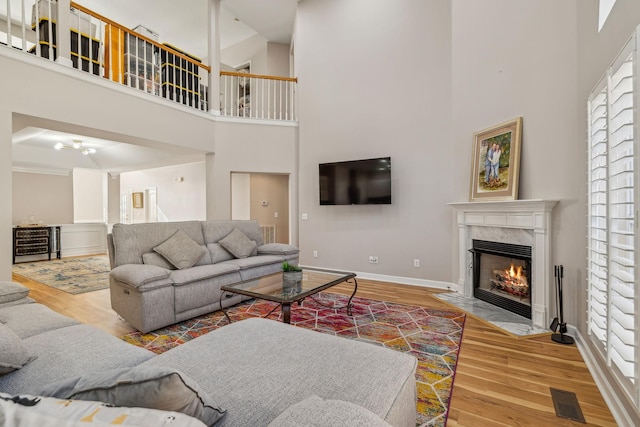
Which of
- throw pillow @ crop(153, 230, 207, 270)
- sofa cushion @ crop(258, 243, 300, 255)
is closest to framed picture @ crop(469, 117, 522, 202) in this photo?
sofa cushion @ crop(258, 243, 300, 255)

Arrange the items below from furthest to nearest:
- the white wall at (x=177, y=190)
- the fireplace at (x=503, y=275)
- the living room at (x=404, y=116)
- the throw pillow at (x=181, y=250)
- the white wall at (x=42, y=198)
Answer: the white wall at (x=177, y=190) → the white wall at (x=42, y=198) → the throw pillow at (x=181, y=250) → the fireplace at (x=503, y=275) → the living room at (x=404, y=116)

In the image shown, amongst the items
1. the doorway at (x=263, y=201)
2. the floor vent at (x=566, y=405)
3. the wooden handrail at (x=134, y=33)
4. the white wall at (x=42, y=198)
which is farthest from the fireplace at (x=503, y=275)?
the white wall at (x=42, y=198)

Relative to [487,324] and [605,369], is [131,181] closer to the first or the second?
[487,324]

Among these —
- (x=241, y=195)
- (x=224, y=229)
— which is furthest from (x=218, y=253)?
(x=241, y=195)

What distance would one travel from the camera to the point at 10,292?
7.07 ft

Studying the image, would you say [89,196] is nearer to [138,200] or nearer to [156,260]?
[138,200]

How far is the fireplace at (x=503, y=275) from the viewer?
3.29 metres

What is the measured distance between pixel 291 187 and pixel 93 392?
5.34 meters

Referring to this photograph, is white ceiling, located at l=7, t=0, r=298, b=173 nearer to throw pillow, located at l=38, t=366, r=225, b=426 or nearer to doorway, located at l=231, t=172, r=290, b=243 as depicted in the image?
doorway, located at l=231, t=172, r=290, b=243

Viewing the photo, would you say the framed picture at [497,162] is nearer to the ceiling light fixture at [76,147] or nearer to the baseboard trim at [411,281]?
the baseboard trim at [411,281]

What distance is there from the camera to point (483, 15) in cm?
377

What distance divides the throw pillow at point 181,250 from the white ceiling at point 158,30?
88.3 inches

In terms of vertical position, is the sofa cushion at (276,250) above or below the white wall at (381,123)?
below

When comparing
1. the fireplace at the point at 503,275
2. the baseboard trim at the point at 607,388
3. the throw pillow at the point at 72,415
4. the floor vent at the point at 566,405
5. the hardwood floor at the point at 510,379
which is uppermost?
the throw pillow at the point at 72,415
